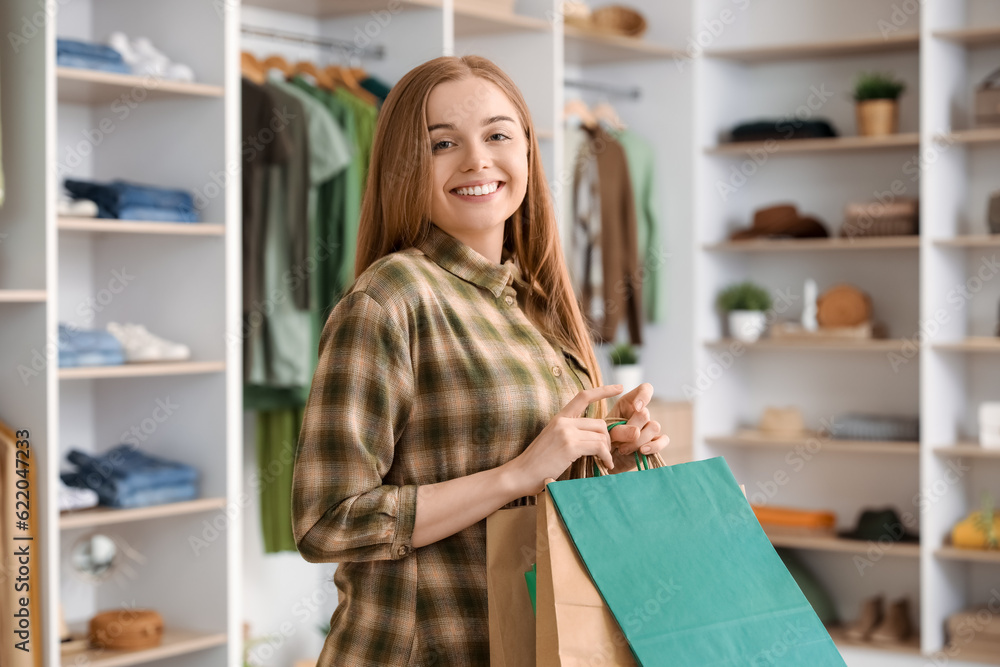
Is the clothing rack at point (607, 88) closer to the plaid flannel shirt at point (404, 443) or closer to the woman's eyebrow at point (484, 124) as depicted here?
the woman's eyebrow at point (484, 124)

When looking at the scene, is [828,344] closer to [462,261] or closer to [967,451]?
[967,451]

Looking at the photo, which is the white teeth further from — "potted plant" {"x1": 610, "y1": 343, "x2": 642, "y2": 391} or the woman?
"potted plant" {"x1": 610, "y1": 343, "x2": 642, "y2": 391}

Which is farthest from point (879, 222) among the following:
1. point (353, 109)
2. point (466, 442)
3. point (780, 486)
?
point (466, 442)

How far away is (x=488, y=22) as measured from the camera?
12.8 ft

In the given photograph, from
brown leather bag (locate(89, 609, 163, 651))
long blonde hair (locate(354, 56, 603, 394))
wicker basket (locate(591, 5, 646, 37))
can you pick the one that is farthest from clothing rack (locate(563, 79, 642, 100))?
long blonde hair (locate(354, 56, 603, 394))

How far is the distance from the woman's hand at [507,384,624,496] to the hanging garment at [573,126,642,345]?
3.08m

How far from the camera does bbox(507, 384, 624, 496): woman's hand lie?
119cm

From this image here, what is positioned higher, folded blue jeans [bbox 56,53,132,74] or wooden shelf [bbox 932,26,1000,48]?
wooden shelf [bbox 932,26,1000,48]

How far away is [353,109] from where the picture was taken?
351cm

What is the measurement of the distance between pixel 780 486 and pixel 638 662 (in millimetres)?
3831

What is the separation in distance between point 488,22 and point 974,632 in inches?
113

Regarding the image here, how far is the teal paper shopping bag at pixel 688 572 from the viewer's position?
3.63 feet

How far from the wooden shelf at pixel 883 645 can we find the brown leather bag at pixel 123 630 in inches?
97.7

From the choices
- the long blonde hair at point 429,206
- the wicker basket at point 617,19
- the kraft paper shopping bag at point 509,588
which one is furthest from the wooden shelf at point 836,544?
the kraft paper shopping bag at point 509,588
